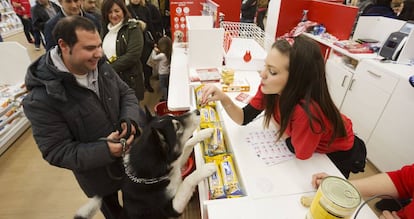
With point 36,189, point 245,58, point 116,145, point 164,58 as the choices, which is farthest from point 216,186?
point 164,58

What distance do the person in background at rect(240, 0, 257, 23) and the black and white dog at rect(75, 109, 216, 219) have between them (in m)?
4.23

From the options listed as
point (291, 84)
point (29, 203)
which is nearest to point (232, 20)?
point (291, 84)

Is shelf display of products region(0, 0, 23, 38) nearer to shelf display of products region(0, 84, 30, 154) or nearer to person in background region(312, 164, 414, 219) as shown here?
shelf display of products region(0, 84, 30, 154)

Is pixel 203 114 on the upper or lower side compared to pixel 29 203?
upper

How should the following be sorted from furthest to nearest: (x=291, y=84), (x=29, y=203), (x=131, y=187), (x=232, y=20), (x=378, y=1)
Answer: (x=232, y=20) → (x=378, y=1) → (x=29, y=203) → (x=131, y=187) → (x=291, y=84)

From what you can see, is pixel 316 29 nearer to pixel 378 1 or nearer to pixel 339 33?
pixel 339 33

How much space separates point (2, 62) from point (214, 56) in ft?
9.61

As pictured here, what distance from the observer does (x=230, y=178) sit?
96 centimetres

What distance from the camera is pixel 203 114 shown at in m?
1.36

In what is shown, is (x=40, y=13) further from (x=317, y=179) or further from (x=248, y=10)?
(x=317, y=179)

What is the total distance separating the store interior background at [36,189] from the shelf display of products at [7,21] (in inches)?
251

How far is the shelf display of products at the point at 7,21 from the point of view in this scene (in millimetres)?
6433

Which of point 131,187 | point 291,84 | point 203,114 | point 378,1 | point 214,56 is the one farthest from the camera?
point 378,1

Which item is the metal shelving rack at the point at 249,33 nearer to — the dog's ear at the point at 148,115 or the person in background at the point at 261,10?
the dog's ear at the point at 148,115
